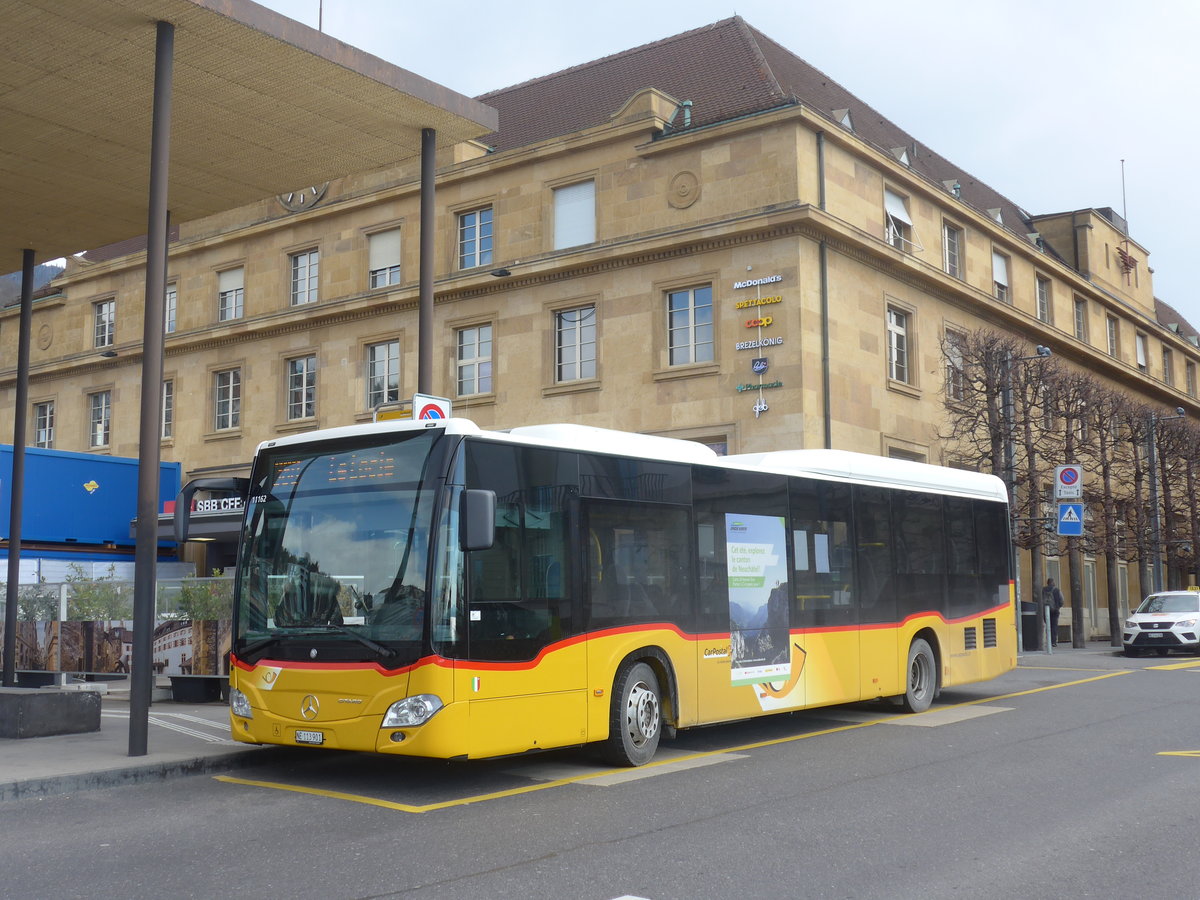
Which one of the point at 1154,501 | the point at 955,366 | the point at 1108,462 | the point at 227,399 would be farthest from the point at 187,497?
the point at 1154,501

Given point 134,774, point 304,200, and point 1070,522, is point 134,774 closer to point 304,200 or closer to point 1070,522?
point 1070,522

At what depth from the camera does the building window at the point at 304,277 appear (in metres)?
36.1

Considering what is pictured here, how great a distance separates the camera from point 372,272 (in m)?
34.5

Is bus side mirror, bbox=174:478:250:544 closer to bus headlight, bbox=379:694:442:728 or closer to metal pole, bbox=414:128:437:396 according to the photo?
bus headlight, bbox=379:694:442:728

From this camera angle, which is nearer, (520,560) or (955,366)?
(520,560)

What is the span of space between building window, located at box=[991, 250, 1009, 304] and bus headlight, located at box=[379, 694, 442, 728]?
29922 millimetres

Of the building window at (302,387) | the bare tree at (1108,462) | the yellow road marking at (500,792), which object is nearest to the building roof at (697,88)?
the bare tree at (1108,462)

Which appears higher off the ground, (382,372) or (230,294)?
(230,294)

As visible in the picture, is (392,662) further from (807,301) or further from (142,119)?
(807,301)

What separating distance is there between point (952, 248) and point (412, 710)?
92.3 feet

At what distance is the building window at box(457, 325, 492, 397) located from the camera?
3189cm

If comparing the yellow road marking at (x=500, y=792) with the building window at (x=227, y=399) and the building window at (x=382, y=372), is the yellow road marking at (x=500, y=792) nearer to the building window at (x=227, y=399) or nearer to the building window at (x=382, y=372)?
the building window at (x=382, y=372)

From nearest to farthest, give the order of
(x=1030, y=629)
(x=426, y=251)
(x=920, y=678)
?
(x=426, y=251) → (x=920, y=678) → (x=1030, y=629)

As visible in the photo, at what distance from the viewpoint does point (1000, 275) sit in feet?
119
